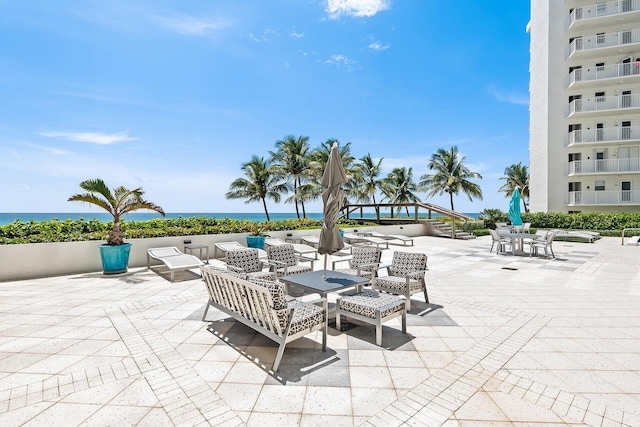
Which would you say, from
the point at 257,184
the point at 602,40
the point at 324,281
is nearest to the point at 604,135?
the point at 602,40

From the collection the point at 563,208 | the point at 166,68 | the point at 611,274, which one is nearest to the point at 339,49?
the point at 166,68

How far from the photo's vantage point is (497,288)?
6.71 metres

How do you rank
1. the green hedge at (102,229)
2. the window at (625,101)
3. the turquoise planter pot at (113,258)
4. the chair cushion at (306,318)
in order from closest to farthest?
the chair cushion at (306,318) < the turquoise planter pot at (113,258) < the green hedge at (102,229) < the window at (625,101)

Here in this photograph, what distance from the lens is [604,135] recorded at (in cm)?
2177

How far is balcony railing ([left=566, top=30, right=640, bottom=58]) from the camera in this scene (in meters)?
21.1

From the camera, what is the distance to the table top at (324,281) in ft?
14.4

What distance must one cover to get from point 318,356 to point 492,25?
26.8 meters

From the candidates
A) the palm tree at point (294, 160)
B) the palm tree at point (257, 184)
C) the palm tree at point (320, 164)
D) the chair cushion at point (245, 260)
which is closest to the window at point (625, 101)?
the palm tree at point (320, 164)

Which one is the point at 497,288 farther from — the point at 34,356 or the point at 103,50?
the point at 103,50

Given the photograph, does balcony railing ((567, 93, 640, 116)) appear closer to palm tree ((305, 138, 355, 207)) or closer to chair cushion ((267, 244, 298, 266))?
palm tree ((305, 138, 355, 207))

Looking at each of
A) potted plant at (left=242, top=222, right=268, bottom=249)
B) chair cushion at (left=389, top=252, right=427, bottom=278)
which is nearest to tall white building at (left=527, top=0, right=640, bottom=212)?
chair cushion at (left=389, top=252, right=427, bottom=278)

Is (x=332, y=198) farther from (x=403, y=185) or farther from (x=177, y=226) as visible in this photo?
(x=403, y=185)

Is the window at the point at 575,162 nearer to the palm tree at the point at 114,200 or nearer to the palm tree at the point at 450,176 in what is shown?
the palm tree at the point at 450,176

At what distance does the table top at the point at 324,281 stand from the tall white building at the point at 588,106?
25.5 meters
